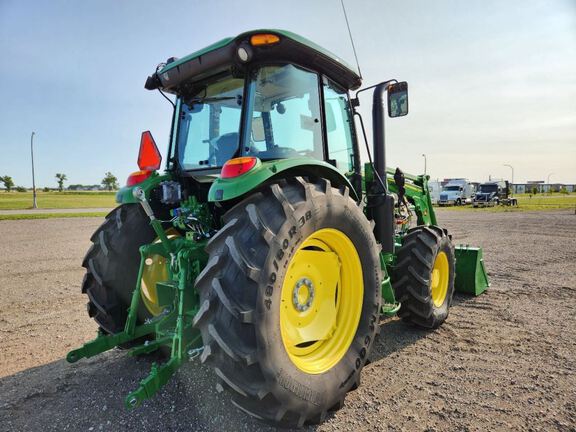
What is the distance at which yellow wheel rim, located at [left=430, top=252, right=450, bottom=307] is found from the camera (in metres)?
4.27

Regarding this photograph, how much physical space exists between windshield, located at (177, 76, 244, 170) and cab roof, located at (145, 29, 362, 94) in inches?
5.3

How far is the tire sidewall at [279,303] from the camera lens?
2.02m

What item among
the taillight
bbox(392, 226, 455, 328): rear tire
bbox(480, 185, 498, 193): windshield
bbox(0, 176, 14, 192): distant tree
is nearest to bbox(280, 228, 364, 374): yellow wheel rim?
bbox(392, 226, 455, 328): rear tire

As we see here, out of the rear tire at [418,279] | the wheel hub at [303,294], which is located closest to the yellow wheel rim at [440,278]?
the rear tire at [418,279]

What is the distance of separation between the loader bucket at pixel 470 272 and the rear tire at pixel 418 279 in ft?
3.96

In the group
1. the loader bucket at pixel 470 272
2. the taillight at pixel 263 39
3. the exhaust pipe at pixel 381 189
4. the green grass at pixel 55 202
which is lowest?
the loader bucket at pixel 470 272

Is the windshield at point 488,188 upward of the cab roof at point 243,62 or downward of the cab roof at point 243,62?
downward

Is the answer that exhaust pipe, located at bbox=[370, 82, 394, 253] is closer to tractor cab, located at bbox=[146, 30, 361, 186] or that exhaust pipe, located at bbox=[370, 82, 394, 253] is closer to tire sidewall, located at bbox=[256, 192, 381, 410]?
tractor cab, located at bbox=[146, 30, 361, 186]

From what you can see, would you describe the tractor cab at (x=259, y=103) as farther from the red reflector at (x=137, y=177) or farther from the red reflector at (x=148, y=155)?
the red reflector at (x=148, y=155)

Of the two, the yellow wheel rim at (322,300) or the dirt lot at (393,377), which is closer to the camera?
the dirt lot at (393,377)

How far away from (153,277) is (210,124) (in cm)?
143

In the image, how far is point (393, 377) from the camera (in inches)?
115

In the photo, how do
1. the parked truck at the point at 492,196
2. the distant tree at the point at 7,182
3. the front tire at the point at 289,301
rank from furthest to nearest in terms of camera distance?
the distant tree at the point at 7,182, the parked truck at the point at 492,196, the front tire at the point at 289,301

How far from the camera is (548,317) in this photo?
415cm
